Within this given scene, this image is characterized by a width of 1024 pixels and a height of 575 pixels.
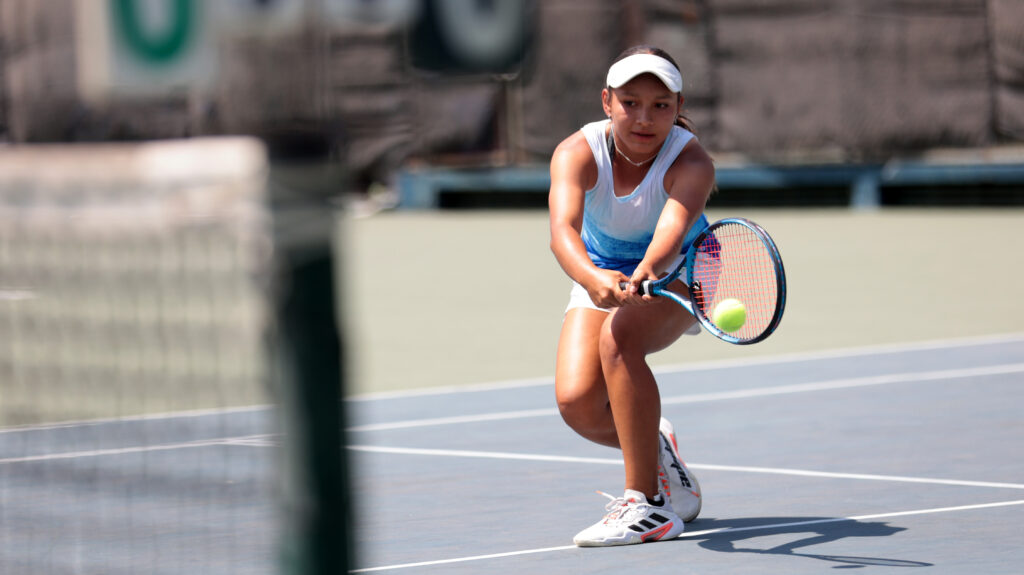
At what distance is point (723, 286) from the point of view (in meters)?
4.73

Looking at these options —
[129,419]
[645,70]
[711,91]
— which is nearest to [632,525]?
[645,70]

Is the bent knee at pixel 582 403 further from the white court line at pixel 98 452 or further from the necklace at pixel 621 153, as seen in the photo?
the white court line at pixel 98 452

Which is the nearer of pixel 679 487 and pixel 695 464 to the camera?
pixel 679 487

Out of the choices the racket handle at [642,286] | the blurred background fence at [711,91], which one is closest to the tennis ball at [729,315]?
the racket handle at [642,286]

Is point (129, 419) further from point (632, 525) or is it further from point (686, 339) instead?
point (686, 339)

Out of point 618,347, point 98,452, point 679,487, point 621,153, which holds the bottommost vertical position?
point 679,487

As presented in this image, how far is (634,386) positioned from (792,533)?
0.59 meters

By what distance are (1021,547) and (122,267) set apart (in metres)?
4.04

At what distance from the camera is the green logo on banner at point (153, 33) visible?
82.9 inches

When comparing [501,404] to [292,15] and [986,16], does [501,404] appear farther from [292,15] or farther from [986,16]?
[986,16]

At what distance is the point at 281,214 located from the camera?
1.99m

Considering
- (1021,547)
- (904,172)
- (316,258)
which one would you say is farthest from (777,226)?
(316,258)

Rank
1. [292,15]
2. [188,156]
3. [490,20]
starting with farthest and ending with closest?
1. [188,156]
2. [490,20]
3. [292,15]

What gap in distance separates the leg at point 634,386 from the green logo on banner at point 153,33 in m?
2.53
